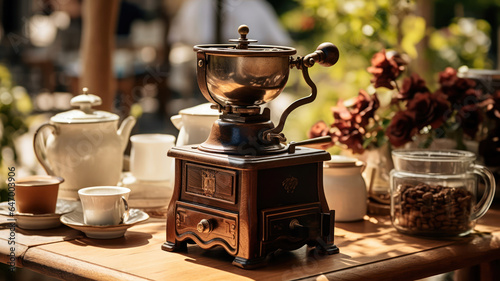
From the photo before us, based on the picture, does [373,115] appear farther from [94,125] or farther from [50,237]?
[50,237]

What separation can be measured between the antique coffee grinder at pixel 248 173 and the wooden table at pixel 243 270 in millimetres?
43

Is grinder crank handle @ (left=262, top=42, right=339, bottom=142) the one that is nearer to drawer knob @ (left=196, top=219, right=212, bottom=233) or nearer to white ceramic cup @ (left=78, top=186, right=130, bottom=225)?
drawer knob @ (left=196, top=219, right=212, bottom=233)

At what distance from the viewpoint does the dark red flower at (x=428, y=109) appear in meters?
2.10

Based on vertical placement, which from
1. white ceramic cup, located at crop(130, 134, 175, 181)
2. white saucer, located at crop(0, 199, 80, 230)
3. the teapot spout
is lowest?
white saucer, located at crop(0, 199, 80, 230)

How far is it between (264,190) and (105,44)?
1.64m

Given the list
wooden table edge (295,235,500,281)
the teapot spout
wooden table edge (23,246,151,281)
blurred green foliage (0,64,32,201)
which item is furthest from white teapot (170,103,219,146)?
blurred green foliage (0,64,32,201)

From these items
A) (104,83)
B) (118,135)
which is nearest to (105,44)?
(104,83)

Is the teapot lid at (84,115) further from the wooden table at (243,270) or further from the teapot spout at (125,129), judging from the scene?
the wooden table at (243,270)

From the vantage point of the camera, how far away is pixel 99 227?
1772 mm

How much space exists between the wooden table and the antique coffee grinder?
4 cm

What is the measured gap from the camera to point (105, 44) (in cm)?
304

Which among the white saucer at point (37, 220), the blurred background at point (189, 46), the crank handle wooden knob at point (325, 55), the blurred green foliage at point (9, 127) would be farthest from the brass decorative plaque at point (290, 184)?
the blurred green foliage at point (9, 127)

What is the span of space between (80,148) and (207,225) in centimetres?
60

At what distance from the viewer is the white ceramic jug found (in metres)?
1.99
